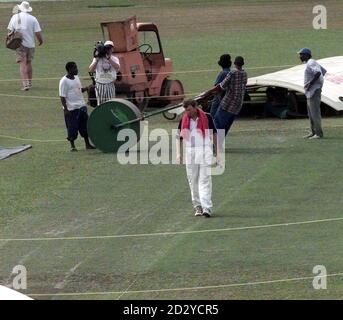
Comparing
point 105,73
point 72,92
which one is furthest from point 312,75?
point 72,92

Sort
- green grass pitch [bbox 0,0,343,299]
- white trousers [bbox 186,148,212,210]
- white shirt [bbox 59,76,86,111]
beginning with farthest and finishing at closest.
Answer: white shirt [bbox 59,76,86,111] < white trousers [bbox 186,148,212,210] < green grass pitch [bbox 0,0,343,299]

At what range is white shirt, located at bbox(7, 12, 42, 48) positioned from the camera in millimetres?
31812

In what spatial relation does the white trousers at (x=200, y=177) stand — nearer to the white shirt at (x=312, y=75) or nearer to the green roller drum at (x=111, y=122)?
the green roller drum at (x=111, y=122)

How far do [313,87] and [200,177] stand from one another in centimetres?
649

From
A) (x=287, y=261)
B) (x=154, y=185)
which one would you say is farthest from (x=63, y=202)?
(x=287, y=261)

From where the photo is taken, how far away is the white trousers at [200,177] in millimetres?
18422

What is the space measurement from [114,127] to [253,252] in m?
7.40

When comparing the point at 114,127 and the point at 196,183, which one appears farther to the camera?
the point at 114,127

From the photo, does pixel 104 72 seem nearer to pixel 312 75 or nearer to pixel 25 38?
pixel 312 75

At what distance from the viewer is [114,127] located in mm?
23688

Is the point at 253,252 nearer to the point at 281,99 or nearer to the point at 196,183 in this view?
the point at 196,183

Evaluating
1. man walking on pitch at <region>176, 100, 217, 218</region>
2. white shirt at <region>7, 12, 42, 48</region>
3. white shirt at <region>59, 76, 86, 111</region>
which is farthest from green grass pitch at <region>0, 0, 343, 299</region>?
white shirt at <region>7, 12, 42, 48</region>

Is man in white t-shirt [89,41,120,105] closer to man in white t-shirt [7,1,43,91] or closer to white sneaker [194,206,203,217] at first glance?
man in white t-shirt [7,1,43,91]

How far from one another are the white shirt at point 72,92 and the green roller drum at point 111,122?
19.1 inches
